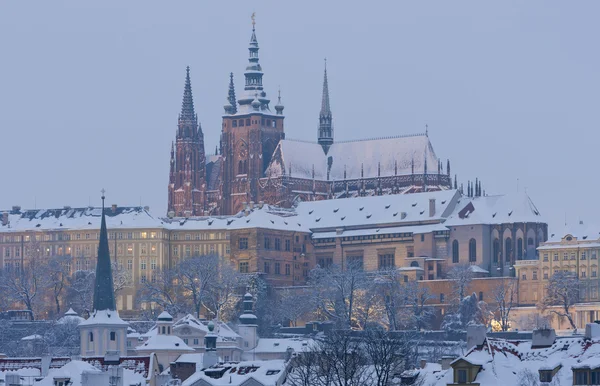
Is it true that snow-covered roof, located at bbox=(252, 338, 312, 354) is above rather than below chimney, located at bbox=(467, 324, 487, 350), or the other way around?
below

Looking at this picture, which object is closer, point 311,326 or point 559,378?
point 559,378

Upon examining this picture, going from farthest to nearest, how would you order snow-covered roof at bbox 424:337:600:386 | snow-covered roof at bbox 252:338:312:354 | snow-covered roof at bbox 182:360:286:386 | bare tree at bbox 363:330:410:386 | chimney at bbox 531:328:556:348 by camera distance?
snow-covered roof at bbox 252:338:312:354 < snow-covered roof at bbox 182:360:286:386 < chimney at bbox 531:328:556:348 < bare tree at bbox 363:330:410:386 < snow-covered roof at bbox 424:337:600:386

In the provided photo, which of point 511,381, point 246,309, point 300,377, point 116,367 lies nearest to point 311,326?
point 246,309

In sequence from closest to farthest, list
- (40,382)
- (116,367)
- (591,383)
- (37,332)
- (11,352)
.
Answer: (591,383)
(40,382)
(116,367)
(11,352)
(37,332)

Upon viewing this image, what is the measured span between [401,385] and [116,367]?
2271 centimetres

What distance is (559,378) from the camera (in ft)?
274

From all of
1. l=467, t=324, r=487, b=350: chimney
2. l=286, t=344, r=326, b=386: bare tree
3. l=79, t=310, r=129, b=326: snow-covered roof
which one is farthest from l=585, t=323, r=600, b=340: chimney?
l=79, t=310, r=129, b=326: snow-covered roof

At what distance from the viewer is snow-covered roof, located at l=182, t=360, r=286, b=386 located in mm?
107062

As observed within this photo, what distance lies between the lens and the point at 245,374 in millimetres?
109625

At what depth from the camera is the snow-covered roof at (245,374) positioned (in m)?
107

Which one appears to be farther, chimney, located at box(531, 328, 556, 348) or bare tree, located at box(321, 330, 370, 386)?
chimney, located at box(531, 328, 556, 348)

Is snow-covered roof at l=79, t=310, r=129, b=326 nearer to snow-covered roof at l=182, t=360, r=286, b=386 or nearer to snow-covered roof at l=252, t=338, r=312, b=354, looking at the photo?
snow-covered roof at l=252, t=338, r=312, b=354

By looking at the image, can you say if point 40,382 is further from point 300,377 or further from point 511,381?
point 511,381

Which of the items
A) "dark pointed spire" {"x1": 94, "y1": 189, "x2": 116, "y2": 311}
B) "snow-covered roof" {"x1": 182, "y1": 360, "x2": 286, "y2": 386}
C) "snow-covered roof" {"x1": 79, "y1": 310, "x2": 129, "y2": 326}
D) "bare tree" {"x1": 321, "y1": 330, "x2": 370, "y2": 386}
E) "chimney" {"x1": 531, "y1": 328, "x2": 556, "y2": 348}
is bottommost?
→ "snow-covered roof" {"x1": 182, "y1": 360, "x2": 286, "y2": 386}
